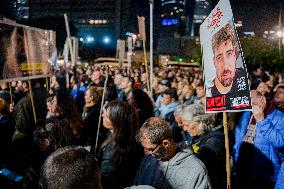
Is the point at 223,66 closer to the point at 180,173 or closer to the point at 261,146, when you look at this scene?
the point at 180,173

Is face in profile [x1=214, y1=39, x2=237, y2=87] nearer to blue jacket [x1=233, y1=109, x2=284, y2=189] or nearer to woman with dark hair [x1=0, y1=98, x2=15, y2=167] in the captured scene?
blue jacket [x1=233, y1=109, x2=284, y2=189]

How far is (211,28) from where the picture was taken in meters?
3.75

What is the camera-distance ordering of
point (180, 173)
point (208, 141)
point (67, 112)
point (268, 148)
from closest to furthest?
point (180, 173), point (208, 141), point (268, 148), point (67, 112)

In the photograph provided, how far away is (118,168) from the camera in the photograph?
140 inches

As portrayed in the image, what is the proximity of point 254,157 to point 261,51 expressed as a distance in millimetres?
35997

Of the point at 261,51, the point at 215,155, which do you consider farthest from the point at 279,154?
the point at 261,51

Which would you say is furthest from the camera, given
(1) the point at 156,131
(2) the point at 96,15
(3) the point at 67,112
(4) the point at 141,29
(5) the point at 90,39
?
(2) the point at 96,15

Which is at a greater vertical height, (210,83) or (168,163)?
(210,83)

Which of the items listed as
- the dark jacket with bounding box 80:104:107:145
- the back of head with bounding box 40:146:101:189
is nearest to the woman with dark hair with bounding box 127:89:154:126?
the dark jacket with bounding box 80:104:107:145

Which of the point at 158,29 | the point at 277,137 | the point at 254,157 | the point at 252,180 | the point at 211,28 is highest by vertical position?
the point at 158,29

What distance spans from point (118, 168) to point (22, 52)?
2092 millimetres

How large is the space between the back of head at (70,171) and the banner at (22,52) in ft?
6.98

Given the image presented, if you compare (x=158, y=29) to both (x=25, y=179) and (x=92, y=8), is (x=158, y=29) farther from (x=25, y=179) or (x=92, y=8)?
(x=25, y=179)

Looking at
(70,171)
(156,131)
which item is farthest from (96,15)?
(70,171)
